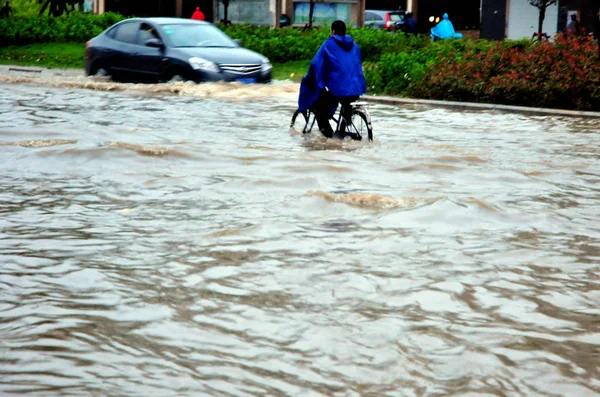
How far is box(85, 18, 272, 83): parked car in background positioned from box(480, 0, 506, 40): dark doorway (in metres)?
27.8

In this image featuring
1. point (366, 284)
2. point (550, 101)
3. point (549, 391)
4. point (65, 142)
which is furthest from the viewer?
point (550, 101)

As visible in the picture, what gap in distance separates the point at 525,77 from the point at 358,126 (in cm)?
692

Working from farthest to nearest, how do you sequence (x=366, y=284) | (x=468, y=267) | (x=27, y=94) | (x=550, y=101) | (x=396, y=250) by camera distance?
1. (x=27, y=94)
2. (x=550, y=101)
3. (x=396, y=250)
4. (x=468, y=267)
5. (x=366, y=284)

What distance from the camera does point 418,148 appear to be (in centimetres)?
1305

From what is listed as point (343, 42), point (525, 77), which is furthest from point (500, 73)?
point (343, 42)

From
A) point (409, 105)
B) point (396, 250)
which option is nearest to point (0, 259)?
point (396, 250)

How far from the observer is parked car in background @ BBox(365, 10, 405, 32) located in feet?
153

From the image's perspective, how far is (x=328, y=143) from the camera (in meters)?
13.6

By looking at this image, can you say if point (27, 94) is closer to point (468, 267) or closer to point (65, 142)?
point (65, 142)

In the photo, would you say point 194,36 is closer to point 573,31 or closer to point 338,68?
point 338,68

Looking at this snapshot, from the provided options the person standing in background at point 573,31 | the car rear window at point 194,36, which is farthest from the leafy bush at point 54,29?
the person standing in background at point 573,31

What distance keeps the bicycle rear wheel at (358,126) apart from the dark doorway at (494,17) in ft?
117

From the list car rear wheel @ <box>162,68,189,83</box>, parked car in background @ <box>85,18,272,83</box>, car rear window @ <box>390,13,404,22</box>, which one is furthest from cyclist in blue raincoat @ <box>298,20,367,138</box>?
car rear window @ <box>390,13,404,22</box>

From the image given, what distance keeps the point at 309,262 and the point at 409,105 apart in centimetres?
1329
